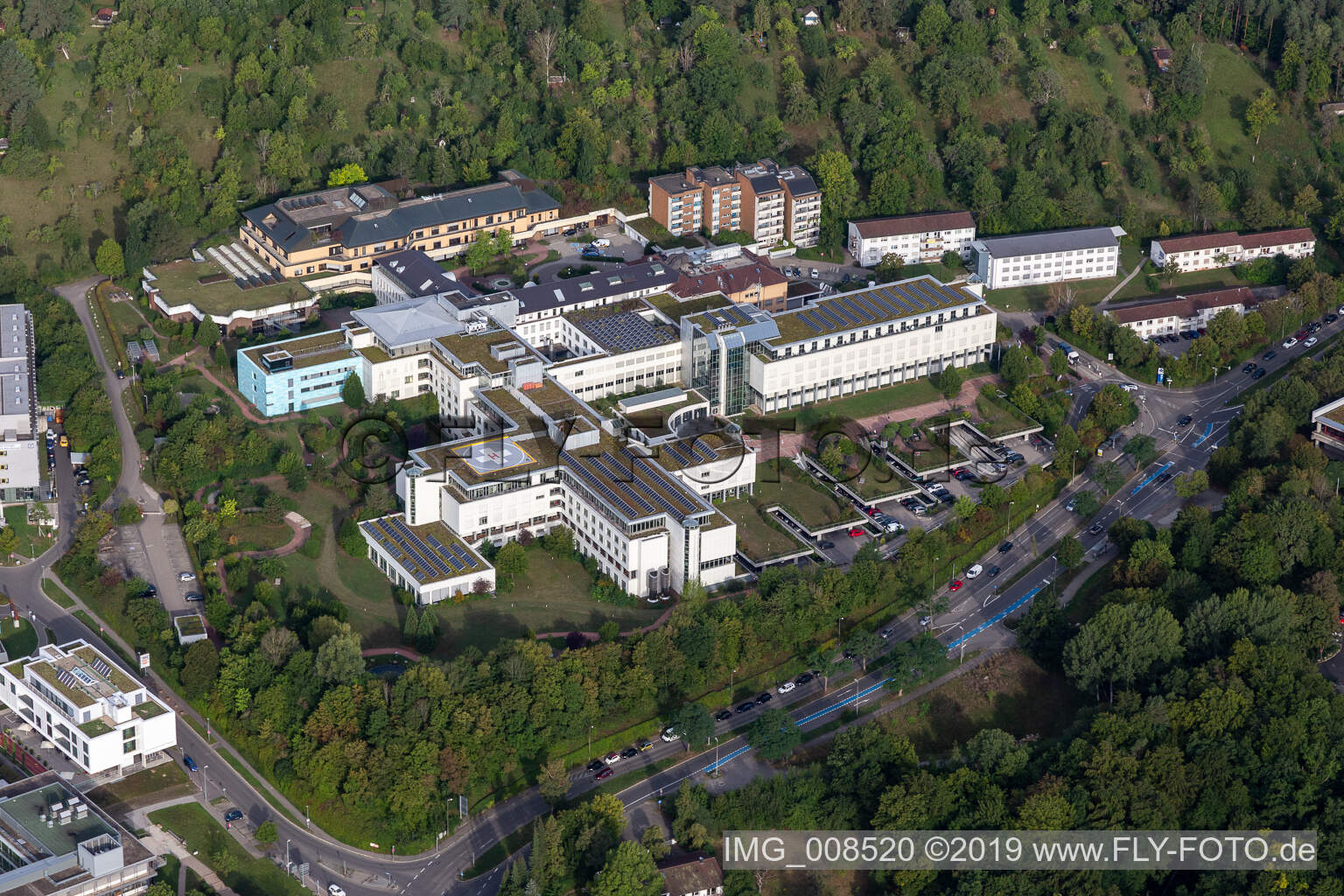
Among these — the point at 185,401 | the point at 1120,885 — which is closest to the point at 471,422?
the point at 185,401

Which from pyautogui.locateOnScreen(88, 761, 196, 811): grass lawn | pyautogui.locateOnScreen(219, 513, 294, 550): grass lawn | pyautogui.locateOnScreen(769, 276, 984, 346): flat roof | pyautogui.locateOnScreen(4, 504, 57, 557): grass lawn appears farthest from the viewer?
pyautogui.locateOnScreen(769, 276, 984, 346): flat roof

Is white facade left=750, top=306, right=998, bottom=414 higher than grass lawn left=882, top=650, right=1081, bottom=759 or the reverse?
higher

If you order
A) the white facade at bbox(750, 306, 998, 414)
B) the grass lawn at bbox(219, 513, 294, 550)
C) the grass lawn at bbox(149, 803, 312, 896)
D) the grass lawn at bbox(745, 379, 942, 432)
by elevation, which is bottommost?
the grass lawn at bbox(149, 803, 312, 896)

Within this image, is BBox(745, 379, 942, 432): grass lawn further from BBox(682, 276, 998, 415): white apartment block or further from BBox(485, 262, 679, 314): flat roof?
BBox(485, 262, 679, 314): flat roof

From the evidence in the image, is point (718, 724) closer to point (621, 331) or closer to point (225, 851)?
point (225, 851)

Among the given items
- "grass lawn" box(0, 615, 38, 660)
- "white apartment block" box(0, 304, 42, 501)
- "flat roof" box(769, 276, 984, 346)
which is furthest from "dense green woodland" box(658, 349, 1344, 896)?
"white apartment block" box(0, 304, 42, 501)

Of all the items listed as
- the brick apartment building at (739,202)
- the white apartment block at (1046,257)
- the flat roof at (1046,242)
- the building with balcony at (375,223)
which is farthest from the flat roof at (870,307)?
the building with balcony at (375,223)

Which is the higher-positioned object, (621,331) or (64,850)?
(621,331)

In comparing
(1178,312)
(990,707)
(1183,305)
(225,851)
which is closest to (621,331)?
(990,707)
